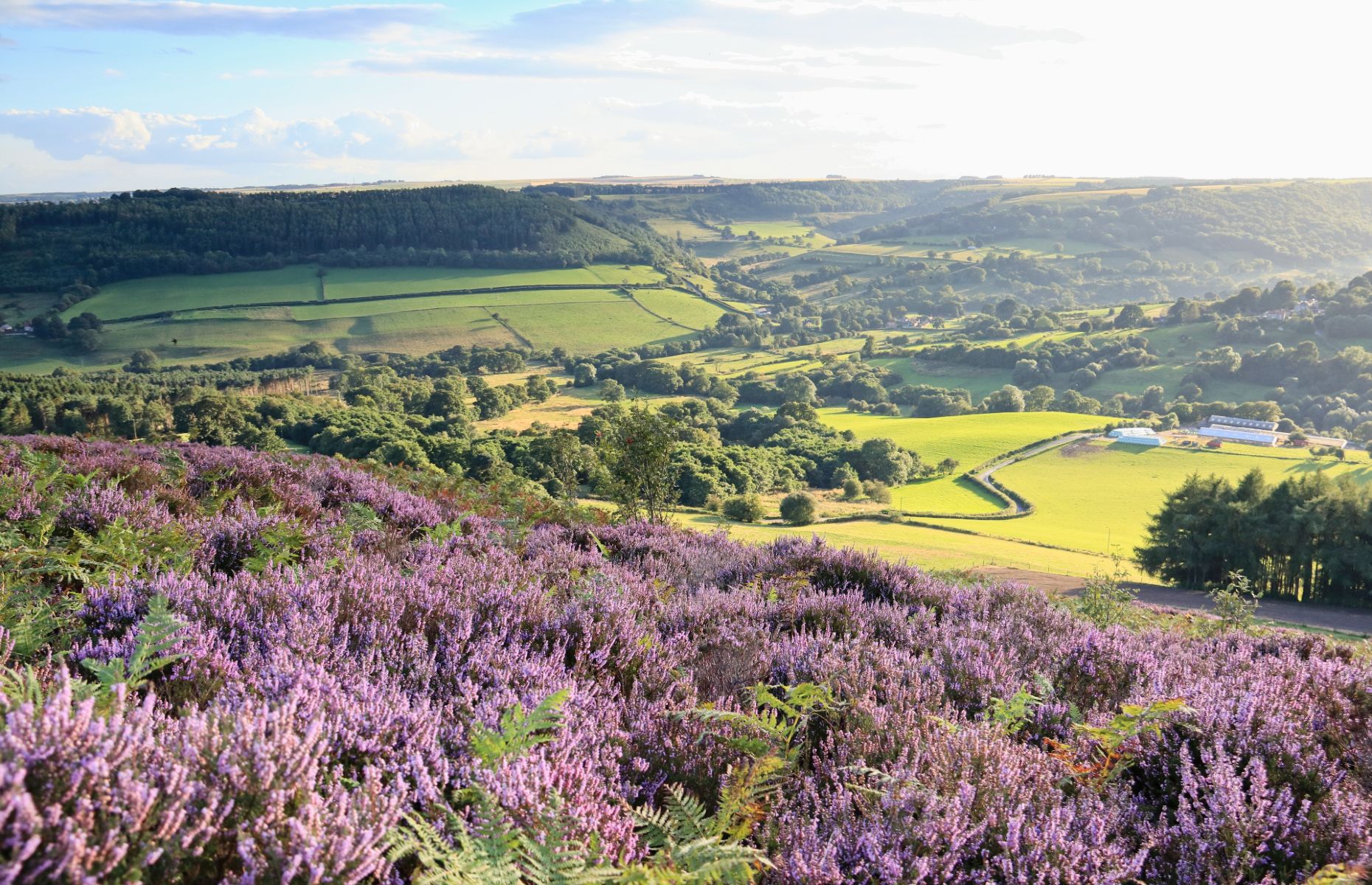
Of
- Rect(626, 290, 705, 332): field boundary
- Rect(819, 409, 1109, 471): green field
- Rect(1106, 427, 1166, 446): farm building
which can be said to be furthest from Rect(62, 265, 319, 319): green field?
Rect(1106, 427, 1166, 446): farm building

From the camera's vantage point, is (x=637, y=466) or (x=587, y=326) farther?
(x=587, y=326)

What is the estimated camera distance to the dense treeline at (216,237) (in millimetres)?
146625

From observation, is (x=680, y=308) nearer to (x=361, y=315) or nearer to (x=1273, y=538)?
(x=361, y=315)

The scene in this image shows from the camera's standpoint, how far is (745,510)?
56.8 meters

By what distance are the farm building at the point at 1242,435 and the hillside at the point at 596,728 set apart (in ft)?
350

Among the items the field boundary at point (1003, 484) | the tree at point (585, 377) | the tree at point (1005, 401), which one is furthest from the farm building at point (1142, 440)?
the tree at point (585, 377)

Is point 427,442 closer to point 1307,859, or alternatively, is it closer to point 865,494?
point 865,494

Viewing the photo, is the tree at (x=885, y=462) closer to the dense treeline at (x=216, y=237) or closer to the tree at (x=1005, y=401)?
the tree at (x=1005, y=401)

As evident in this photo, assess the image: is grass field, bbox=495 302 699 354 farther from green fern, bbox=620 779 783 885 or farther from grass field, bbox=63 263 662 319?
green fern, bbox=620 779 783 885

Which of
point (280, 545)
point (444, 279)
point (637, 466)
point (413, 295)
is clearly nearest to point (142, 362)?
point (413, 295)

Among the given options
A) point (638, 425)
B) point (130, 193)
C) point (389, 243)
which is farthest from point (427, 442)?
point (130, 193)

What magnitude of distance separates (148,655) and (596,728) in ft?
5.99

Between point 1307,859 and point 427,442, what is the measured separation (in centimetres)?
7173

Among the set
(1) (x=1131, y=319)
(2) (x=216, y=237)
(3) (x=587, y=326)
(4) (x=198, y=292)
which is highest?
(2) (x=216, y=237)
